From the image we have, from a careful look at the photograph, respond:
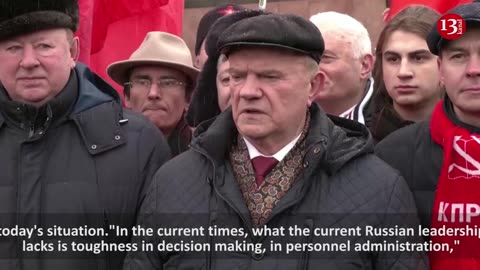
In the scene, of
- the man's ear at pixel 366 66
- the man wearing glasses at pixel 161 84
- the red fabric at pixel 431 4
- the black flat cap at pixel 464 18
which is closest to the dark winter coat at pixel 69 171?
the man wearing glasses at pixel 161 84

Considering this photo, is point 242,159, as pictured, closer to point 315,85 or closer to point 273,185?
point 273,185

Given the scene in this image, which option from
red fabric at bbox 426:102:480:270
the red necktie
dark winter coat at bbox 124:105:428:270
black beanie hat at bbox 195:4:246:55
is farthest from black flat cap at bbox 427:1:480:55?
black beanie hat at bbox 195:4:246:55

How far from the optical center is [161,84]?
17.4 ft

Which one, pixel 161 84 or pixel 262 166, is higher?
pixel 161 84

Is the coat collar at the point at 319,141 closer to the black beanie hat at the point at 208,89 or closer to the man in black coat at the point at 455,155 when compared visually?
the man in black coat at the point at 455,155

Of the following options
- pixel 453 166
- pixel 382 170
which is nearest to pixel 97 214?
pixel 382 170

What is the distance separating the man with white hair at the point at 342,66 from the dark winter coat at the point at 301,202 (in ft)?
4.27

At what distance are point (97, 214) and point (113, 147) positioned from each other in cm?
29

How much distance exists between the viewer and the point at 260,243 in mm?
3576

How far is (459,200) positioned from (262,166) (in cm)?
77

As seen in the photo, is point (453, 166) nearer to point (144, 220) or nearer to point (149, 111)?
point (144, 220)

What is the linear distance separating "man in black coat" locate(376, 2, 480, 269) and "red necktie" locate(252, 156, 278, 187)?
602 mm

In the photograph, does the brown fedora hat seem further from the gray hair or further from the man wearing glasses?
the gray hair

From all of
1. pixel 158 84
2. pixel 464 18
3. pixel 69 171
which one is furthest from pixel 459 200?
pixel 158 84
